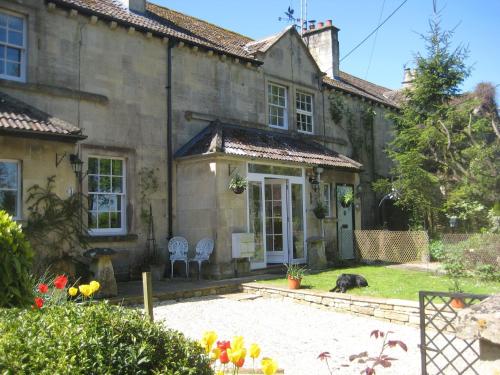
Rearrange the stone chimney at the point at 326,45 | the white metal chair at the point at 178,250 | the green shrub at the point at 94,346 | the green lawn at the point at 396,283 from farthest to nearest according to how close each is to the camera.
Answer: the stone chimney at the point at 326,45 < the white metal chair at the point at 178,250 < the green lawn at the point at 396,283 < the green shrub at the point at 94,346

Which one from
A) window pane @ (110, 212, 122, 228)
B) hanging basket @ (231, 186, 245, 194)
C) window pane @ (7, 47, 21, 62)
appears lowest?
window pane @ (110, 212, 122, 228)

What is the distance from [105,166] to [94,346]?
10.1 m

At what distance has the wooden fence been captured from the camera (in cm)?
1484

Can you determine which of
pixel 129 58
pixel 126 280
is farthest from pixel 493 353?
pixel 129 58

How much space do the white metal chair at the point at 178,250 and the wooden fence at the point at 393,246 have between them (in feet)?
20.6

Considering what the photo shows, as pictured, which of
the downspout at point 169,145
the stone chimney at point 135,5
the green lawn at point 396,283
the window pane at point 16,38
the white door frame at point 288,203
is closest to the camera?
the green lawn at point 396,283

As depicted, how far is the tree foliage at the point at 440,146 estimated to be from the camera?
17.1 meters

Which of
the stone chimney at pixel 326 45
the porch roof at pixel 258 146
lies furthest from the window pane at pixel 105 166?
the stone chimney at pixel 326 45

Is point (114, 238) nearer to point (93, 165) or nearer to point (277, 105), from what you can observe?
point (93, 165)

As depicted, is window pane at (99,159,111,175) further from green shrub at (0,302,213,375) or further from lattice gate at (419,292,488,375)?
green shrub at (0,302,213,375)

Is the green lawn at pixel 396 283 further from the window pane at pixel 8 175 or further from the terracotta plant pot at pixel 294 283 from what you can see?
the window pane at pixel 8 175

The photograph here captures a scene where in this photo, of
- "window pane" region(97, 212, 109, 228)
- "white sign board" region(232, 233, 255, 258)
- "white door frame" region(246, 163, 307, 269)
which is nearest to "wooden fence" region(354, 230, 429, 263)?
"white door frame" region(246, 163, 307, 269)

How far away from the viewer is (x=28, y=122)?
9.92 meters

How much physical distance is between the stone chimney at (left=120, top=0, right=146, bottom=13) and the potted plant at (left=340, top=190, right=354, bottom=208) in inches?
374
